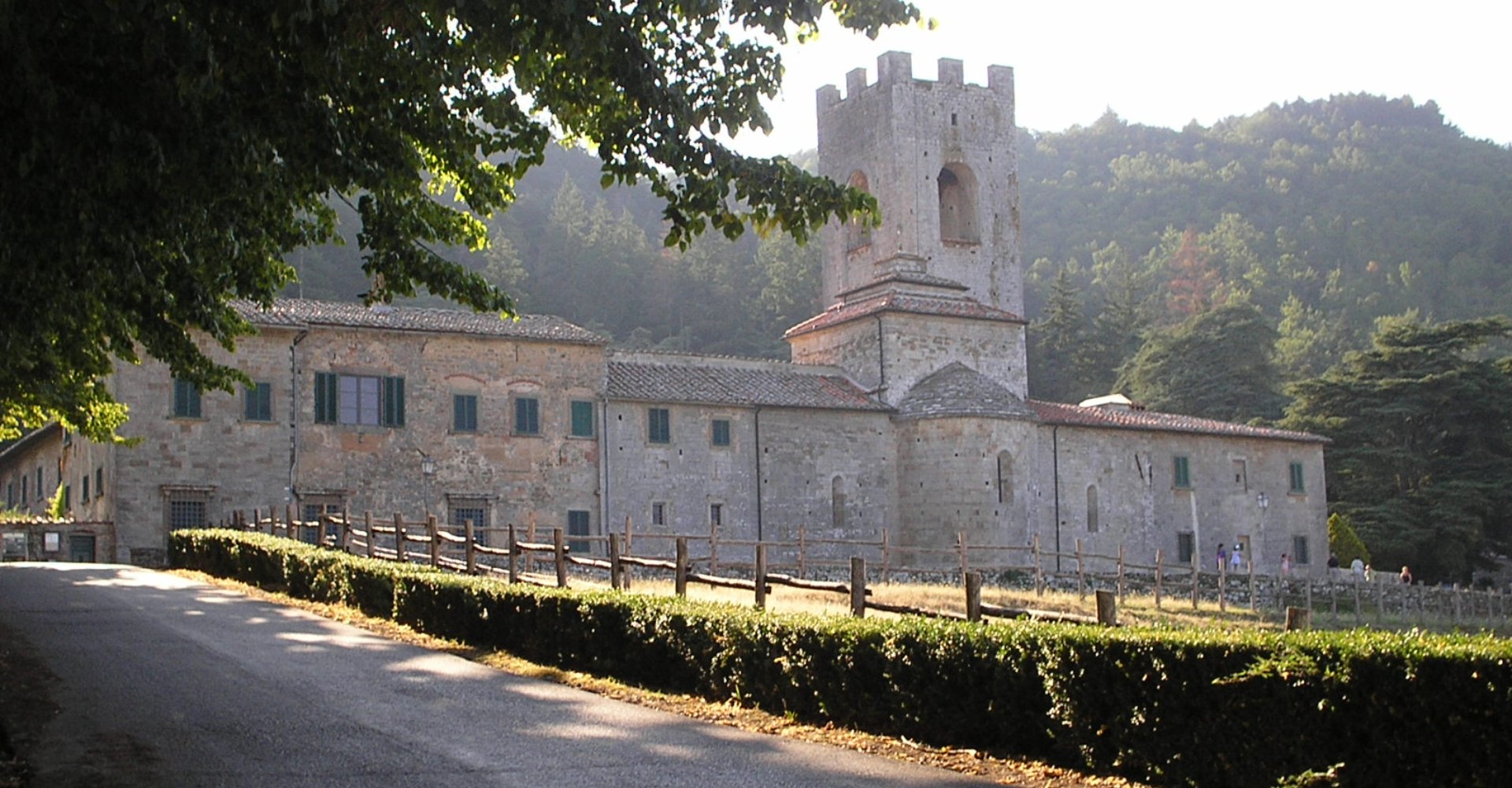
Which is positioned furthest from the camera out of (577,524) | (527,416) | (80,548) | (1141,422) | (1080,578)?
(1141,422)

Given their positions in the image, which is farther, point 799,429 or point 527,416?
point 799,429

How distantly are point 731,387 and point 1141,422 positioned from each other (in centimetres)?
1321

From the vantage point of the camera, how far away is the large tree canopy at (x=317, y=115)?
965 centimetres

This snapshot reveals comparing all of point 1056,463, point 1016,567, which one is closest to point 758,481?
point 1016,567

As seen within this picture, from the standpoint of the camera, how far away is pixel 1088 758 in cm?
1074

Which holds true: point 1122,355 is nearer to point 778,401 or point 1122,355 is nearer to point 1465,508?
point 1465,508

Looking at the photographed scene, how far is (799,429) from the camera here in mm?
41531

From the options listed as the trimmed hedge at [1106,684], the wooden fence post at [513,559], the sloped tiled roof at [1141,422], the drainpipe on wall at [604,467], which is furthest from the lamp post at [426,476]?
the trimmed hedge at [1106,684]

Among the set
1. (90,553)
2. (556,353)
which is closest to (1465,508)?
(556,353)

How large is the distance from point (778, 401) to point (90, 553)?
1732cm

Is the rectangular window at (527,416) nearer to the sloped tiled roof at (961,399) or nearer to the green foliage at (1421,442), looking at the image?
the sloped tiled roof at (961,399)

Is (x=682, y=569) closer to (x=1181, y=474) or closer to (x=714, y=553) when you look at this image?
(x=714, y=553)

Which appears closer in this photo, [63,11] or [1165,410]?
[63,11]

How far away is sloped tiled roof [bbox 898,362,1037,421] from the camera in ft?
138
